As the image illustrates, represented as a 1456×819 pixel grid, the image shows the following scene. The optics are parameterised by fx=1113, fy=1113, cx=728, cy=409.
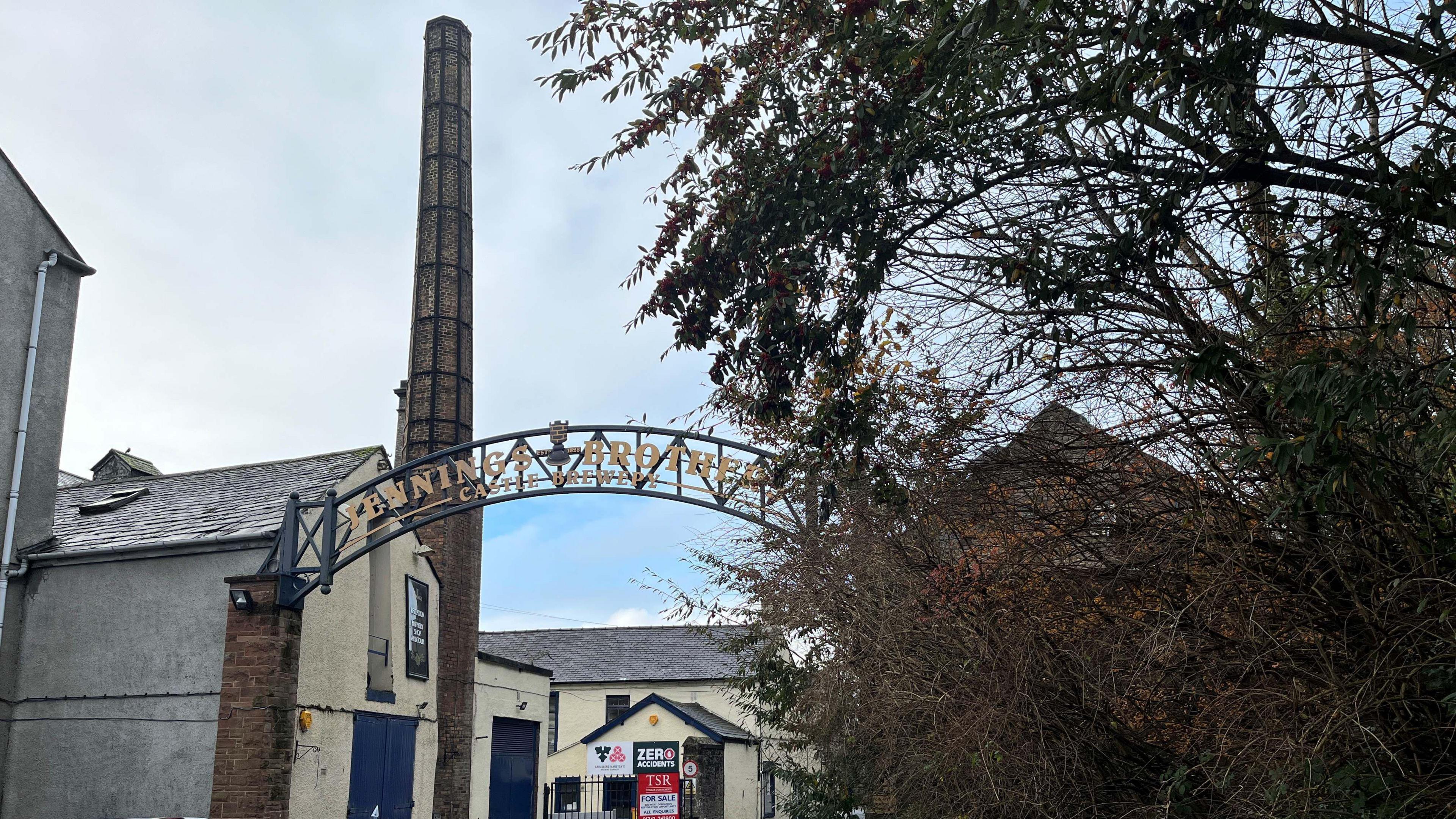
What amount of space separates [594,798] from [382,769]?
14.7 metres

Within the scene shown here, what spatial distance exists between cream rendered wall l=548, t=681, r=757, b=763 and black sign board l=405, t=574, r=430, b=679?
20117 millimetres

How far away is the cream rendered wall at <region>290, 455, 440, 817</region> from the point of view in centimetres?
1300

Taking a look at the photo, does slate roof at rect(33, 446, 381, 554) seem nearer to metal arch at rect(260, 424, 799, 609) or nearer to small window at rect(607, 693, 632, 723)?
metal arch at rect(260, 424, 799, 609)

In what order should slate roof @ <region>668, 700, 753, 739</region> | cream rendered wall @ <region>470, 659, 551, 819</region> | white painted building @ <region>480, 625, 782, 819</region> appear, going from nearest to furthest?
1. cream rendered wall @ <region>470, 659, 551, 819</region>
2. white painted building @ <region>480, 625, 782, 819</region>
3. slate roof @ <region>668, 700, 753, 739</region>

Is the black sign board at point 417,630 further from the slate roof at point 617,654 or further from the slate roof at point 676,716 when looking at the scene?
the slate roof at point 617,654

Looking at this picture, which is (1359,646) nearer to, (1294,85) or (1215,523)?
(1215,523)

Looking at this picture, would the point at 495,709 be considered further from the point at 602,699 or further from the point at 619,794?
the point at 602,699

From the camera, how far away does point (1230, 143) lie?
19.7ft

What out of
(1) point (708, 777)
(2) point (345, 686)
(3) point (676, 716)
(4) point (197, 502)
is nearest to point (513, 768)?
(1) point (708, 777)

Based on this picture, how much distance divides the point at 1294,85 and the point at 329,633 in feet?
39.6

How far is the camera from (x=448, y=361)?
907 inches

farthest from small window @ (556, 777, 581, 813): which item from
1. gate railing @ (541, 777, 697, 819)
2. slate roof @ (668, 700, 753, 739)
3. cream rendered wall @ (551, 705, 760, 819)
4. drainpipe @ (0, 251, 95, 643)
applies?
drainpipe @ (0, 251, 95, 643)

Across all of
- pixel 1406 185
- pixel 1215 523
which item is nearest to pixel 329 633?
pixel 1215 523

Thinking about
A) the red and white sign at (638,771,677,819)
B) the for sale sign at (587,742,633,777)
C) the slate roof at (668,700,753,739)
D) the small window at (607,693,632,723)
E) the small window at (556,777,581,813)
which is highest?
the small window at (607,693,632,723)
